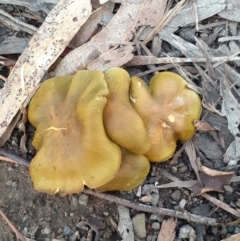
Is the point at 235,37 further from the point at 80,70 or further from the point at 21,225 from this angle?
the point at 21,225

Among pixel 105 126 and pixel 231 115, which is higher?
pixel 105 126

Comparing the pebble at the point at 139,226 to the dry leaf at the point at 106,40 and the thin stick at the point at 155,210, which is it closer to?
the thin stick at the point at 155,210

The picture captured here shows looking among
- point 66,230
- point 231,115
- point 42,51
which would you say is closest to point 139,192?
point 66,230

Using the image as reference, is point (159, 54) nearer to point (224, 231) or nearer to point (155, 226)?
point (155, 226)

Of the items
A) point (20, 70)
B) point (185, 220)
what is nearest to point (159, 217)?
point (185, 220)

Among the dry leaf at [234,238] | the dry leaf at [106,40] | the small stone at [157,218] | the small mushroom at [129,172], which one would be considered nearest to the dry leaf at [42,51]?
the dry leaf at [106,40]

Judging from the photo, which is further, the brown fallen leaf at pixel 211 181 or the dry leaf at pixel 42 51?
the dry leaf at pixel 42 51
